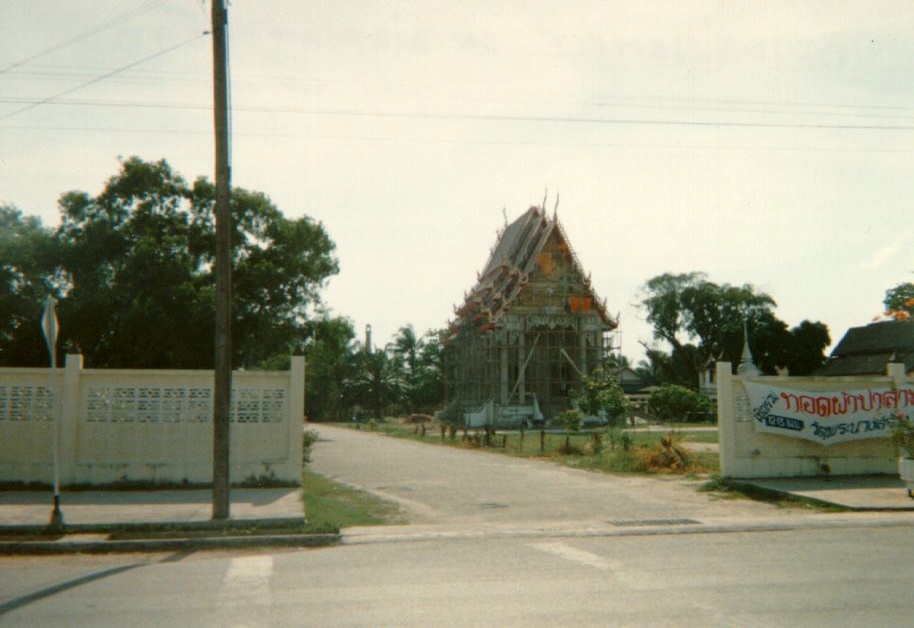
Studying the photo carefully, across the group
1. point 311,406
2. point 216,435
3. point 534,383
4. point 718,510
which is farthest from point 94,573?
point 311,406

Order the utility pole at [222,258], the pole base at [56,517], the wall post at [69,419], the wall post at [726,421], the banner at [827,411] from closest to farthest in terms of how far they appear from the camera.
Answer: the pole base at [56,517] < the utility pole at [222,258] < the wall post at [69,419] < the wall post at [726,421] < the banner at [827,411]

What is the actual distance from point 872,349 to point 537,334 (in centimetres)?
3141

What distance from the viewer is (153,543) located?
10.3 m

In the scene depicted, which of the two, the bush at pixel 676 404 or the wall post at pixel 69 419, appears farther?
the bush at pixel 676 404

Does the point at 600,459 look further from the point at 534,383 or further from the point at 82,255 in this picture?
the point at 534,383

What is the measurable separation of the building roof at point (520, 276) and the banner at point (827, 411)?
113 feet

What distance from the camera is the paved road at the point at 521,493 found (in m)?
13.3

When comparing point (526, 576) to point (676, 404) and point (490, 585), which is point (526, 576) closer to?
point (490, 585)

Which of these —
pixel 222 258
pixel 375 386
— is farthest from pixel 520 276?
pixel 222 258

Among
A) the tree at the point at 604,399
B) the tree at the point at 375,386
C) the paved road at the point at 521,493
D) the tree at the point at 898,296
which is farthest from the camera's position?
the tree at the point at 375,386

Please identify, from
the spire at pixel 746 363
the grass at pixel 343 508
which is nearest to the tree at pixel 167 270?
the grass at pixel 343 508

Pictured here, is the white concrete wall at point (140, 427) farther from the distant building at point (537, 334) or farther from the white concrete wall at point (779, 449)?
the distant building at point (537, 334)

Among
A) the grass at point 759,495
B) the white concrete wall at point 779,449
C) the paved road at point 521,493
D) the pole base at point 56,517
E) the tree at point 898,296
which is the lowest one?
the paved road at point 521,493

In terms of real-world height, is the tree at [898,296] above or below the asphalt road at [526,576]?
above
